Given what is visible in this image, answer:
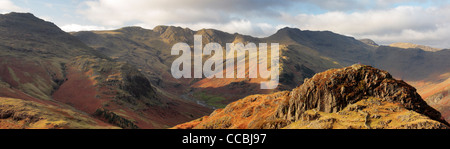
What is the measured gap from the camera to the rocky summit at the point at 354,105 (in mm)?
47469

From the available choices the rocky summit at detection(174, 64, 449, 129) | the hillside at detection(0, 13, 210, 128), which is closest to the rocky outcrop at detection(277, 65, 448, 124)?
the rocky summit at detection(174, 64, 449, 129)

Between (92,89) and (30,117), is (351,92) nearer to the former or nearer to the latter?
(30,117)

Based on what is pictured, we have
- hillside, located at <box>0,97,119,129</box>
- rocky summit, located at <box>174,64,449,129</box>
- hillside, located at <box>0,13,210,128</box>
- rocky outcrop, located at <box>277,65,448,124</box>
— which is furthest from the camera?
hillside, located at <box>0,13,210,128</box>

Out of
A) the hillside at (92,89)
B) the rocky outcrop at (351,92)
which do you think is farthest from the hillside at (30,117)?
the rocky outcrop at (351,92)

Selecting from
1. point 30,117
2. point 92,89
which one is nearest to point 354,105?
point 30,117

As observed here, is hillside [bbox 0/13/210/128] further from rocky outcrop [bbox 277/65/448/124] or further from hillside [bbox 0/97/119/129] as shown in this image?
rocky outcrop [bbox 277/65/448/124]

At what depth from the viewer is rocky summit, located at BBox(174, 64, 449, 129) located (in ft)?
156

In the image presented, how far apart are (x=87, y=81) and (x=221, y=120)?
130315mm

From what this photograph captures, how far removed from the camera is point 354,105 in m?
53.4

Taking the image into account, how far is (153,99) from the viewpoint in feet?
608

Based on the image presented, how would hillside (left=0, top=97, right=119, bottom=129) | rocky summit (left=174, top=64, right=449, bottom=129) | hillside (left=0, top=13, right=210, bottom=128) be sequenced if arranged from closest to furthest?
rocky summit (left=174, top=64, right=449, bottom=129), hillside (left=0, top=97, right=119, bottom=129), hillside (left=0, top=13, right=210, bottom=128)

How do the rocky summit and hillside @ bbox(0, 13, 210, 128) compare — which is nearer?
the rocky summit
